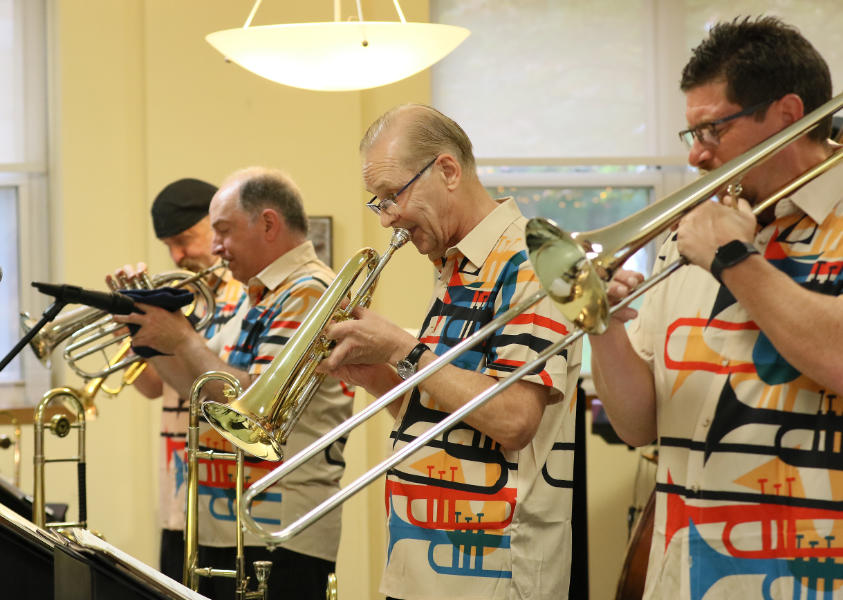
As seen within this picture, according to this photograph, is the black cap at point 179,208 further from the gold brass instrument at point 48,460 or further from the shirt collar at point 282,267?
the gold brass instrument at point 48,460

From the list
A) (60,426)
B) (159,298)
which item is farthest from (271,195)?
(60,426)

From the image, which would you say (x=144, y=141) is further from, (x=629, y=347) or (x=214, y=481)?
(x=629, y=347)

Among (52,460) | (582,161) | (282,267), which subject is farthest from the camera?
(582,161)

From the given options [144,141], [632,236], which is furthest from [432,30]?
[144,141]

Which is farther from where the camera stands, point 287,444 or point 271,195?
point 271,195

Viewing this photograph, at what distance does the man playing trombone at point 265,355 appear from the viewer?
243cm

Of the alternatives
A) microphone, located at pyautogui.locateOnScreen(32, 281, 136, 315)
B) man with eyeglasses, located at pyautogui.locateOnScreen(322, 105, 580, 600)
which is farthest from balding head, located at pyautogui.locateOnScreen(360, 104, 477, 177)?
microphone, located at pyautogui.locateOnScreen(32, 281, 136, 315)

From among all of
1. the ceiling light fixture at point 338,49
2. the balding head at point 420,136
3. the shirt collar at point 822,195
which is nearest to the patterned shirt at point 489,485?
the balding head at point 420,136

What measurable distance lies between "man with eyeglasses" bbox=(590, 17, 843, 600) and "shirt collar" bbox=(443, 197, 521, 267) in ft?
1.02

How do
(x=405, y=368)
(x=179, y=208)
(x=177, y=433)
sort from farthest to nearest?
(x=179, y=208) < (x=177, y=433) < (x=405, y=368)

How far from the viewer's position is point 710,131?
5.20ft

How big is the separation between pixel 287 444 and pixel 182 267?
1108 millimetres

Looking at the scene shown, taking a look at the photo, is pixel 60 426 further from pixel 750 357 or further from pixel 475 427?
pixel 750 357

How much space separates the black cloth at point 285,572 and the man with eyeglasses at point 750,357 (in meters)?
1.04
